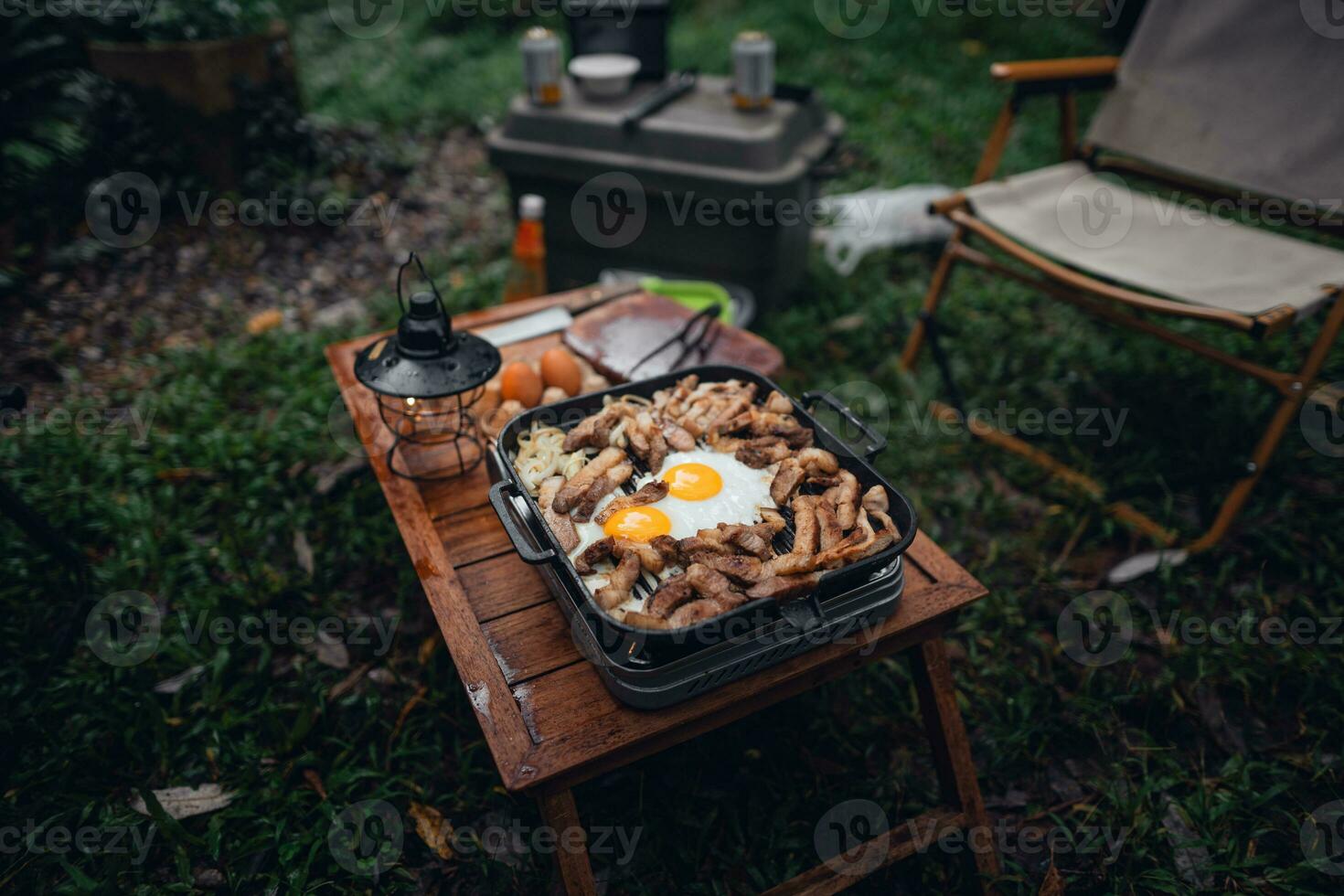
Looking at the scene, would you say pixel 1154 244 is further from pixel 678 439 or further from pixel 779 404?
pixel 678 439

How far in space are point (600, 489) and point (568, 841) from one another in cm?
83

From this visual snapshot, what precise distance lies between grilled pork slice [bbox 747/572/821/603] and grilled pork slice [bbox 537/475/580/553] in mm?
457

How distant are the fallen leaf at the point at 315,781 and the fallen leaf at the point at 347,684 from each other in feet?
0.86

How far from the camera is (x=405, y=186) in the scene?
18.2 ft

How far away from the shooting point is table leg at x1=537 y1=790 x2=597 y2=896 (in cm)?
173

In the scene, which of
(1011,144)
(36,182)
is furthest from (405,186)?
(1011,144)

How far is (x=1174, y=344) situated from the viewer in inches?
121

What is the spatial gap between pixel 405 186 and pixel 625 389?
13.1 feet

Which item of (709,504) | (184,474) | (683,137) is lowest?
(184,474)

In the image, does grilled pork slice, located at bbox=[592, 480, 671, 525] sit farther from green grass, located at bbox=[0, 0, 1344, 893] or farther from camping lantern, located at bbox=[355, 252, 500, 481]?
green grass, located at bbox=[0, 0, 1344, 893]

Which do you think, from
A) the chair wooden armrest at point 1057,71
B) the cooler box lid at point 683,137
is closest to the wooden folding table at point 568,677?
the cooler box lid at point 683,137
